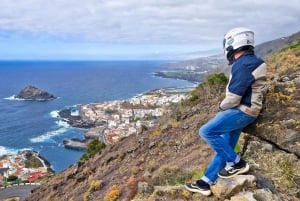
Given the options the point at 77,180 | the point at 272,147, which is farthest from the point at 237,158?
the point at 77,180

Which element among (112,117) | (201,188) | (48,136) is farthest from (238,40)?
(112,117)

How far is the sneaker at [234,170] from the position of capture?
20.8ft

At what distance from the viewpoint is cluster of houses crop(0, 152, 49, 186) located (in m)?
56.6

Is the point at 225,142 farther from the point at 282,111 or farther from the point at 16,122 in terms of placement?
the point at 16,122

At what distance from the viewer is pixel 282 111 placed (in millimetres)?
7625

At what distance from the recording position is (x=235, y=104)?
6012 mm

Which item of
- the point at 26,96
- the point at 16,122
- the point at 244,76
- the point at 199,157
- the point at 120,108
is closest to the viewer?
the point at 244,76

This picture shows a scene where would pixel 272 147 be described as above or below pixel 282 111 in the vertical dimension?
below

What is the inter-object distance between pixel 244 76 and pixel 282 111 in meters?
2.27

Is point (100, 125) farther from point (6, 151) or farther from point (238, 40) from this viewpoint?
point (238, 40)

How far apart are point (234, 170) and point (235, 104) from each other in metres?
1.19

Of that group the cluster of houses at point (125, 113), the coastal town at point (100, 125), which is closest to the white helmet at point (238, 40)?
the coastal town at point (100, 125)

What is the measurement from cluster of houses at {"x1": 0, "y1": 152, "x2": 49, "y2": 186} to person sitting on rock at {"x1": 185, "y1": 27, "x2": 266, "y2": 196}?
50.0 metres

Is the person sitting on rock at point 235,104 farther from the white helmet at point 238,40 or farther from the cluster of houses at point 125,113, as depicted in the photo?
the cluster of houses at point 125,113
